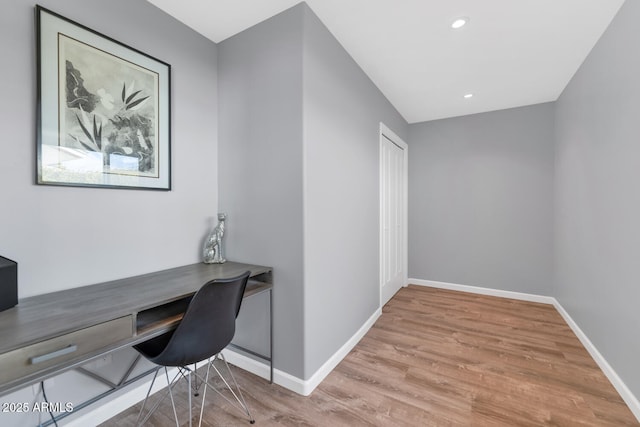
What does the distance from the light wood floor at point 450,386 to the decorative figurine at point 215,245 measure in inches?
34.5

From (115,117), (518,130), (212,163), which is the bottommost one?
(212,163)

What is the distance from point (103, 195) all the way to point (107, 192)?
27 mm

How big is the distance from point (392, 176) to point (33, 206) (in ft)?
11.1

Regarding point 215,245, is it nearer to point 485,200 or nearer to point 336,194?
point 336,194

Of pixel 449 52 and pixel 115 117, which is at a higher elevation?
pixel 449 52

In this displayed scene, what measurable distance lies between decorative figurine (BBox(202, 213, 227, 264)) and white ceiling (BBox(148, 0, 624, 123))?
4.88 ft

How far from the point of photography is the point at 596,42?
2172 millimetres

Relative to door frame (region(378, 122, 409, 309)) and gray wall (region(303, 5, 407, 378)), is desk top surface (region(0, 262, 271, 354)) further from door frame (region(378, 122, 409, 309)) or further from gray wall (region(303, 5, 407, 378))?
door frame (region(378, 122, 409, 309))

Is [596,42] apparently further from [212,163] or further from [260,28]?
[212,163]

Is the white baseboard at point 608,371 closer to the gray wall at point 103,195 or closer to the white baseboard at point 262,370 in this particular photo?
the white baseboard at point 262,370

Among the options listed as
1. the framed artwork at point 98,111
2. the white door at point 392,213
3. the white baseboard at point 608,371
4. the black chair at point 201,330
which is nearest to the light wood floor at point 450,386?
the white baseboard at point 608,371

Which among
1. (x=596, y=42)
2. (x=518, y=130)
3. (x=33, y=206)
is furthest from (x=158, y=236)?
(x=518, y=130)

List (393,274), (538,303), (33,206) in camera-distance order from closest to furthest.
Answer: (33,206)
(538,303)
(393,274)

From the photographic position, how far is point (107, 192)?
158 cm
